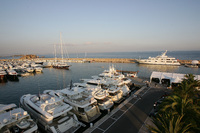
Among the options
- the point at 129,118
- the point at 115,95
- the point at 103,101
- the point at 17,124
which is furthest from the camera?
the point at 115,95

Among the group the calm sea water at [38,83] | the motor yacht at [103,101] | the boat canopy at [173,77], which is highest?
the boat canopy at [173,77]

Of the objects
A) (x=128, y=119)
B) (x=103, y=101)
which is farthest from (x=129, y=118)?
(x=103, y=101)

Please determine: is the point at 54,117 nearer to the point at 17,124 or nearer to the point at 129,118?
the point at 17,124

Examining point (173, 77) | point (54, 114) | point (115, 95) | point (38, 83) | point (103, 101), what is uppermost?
point (173, 77)

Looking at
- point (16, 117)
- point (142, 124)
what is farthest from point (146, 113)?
point (16, 117)

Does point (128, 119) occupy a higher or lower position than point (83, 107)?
lower

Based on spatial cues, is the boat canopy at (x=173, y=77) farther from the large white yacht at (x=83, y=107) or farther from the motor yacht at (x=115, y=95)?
the large white yacht at (x=83, y=107)

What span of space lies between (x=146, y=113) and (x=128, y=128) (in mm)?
4733

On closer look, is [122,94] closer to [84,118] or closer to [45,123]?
[84,118]

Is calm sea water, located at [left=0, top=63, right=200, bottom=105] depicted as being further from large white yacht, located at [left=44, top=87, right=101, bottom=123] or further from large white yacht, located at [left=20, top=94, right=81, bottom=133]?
Result: large white yacht, located at [left=44, top=87, right=101, bottom=123]

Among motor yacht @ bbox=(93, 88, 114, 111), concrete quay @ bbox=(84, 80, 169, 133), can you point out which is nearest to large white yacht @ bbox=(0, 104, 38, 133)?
concrete quay @ bbox=(84, 80, 169, 133)

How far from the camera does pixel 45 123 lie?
13.6 metres

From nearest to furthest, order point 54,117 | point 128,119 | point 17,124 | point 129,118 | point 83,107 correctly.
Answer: point 17,124 < point 54,117 < point 128,119 < point 129,118 < point 83,107

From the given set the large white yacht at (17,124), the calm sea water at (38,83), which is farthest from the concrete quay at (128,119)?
the calm sea water at (38,83)
